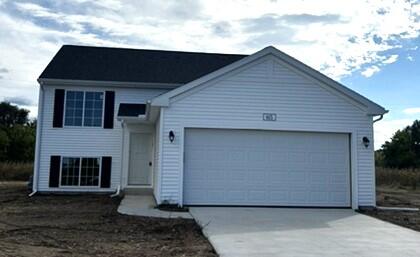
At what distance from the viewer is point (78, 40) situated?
19516 millimetres

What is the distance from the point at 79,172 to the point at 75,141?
48.1 inches

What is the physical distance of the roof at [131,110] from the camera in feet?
50.0

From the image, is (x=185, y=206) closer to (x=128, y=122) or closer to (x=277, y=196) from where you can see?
(x=277, y=196)

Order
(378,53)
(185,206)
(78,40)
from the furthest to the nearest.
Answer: (78,40), (378,53), (185,206)

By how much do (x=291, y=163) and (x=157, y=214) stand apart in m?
4.43

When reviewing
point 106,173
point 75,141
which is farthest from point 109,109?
point 106,173

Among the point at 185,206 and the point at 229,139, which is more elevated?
the point at 229,139

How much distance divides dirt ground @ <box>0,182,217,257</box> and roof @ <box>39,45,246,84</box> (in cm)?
653

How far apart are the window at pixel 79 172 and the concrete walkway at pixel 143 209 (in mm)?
2772

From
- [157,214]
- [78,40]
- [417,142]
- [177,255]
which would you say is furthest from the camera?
[417,142]

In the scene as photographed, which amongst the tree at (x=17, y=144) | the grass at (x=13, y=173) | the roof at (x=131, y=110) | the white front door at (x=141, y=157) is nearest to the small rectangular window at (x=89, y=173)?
the white front door at (x=141, y=157)

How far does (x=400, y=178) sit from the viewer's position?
2433 cm

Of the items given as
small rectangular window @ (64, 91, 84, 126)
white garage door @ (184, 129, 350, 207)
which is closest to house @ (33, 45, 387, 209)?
white garage door @ (184, 129, 350, 207)

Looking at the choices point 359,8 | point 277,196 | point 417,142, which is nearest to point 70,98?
point 277,196
